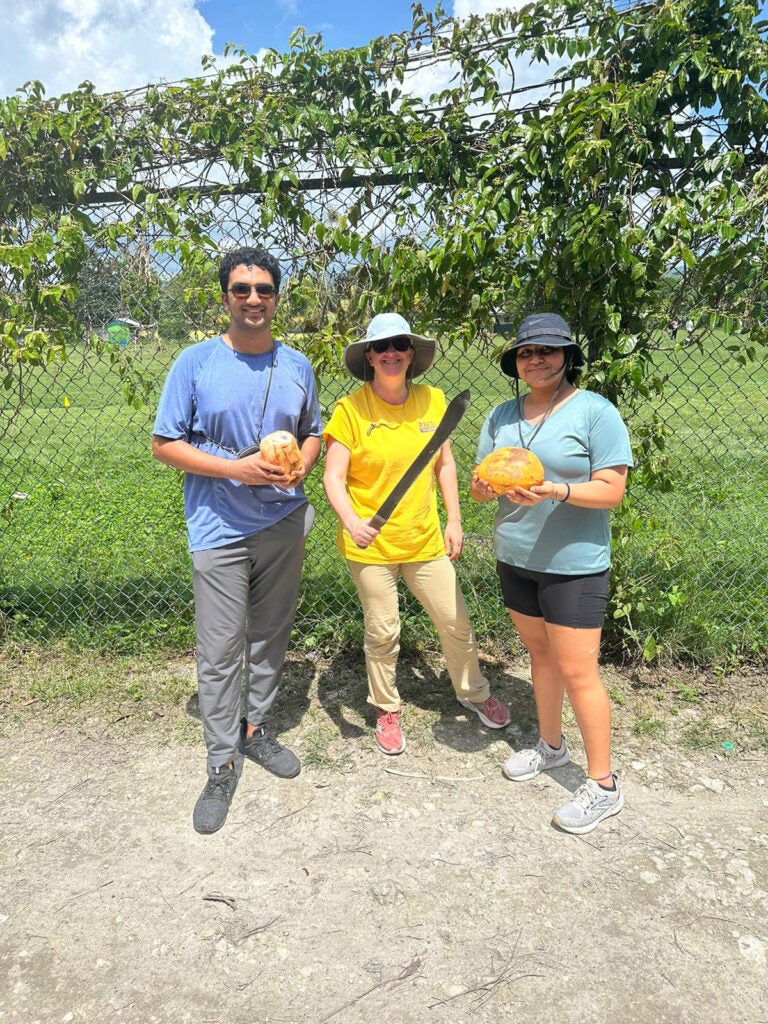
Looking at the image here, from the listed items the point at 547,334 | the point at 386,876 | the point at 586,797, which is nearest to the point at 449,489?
the point at 547,334

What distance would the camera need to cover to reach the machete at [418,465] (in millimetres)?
2889

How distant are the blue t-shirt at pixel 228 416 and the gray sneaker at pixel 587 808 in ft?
5.28

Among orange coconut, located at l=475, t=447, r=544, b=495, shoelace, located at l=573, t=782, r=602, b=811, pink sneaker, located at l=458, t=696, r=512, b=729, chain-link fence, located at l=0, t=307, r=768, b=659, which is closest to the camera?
orange coconut, located at l=475, t=447, r=544, b=495

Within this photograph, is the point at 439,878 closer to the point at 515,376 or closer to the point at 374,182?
the point at 515,376

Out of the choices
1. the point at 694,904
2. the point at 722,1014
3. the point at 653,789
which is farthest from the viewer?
the point at 653,789

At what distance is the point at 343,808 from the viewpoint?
2986 millimetres

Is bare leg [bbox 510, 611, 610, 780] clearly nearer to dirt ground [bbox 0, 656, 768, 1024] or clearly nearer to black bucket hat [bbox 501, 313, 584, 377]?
dirt ground [bbox 0, 656, 768, 1024]

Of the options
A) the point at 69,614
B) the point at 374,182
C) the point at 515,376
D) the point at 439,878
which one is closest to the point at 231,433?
the point at 515,376

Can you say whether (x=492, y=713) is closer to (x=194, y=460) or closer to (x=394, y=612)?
(x=394, y=612)

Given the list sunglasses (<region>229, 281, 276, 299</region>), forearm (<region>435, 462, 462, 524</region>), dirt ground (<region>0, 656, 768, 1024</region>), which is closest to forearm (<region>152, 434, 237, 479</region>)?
sunglasses (<region>229, 281, 276, 299</region>)

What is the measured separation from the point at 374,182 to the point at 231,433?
143cm

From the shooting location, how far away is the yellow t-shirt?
3045 mm

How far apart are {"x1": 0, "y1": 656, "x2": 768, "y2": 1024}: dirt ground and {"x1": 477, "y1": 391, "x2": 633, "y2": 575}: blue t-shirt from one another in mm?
1032

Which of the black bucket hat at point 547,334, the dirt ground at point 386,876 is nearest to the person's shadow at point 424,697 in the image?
the dirt ground at point 386,876
